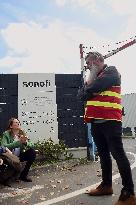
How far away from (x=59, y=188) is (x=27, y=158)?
1390 mm

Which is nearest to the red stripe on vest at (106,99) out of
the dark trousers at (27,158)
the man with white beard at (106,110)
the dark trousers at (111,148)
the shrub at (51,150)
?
the man with white beard at (106,110)

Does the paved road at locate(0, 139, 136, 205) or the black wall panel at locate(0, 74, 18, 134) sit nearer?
the paved road at locate(0, 139, 136, 205)

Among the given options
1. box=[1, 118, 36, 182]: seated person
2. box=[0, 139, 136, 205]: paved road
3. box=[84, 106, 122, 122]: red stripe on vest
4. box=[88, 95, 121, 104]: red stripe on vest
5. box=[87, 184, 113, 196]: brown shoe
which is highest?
box=[88, 95, 121, 104]: red stripe on vest

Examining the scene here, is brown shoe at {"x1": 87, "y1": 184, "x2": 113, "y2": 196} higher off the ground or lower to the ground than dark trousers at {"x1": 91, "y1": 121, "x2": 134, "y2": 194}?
lower

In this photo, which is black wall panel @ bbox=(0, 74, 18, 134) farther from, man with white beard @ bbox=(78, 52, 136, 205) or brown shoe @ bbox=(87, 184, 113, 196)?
man with white beard @ bbox=(78, 52, 136, 205)

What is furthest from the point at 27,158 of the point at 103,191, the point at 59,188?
the point at 103,191

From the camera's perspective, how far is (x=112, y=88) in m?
5.28

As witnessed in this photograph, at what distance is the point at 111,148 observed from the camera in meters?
5.16

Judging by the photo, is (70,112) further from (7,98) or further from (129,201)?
(129,201)

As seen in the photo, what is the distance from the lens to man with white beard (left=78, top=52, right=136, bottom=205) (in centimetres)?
504

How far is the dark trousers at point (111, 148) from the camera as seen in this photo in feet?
16.5

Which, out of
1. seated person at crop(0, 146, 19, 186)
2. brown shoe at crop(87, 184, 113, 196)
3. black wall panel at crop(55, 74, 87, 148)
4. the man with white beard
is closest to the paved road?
brown shoe at crop(87, 184, 113, 196)

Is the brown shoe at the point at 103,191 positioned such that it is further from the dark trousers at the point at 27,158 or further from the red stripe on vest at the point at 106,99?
the dark trousers at the point at 27,158

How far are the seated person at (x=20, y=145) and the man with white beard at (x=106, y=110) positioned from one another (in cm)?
247
